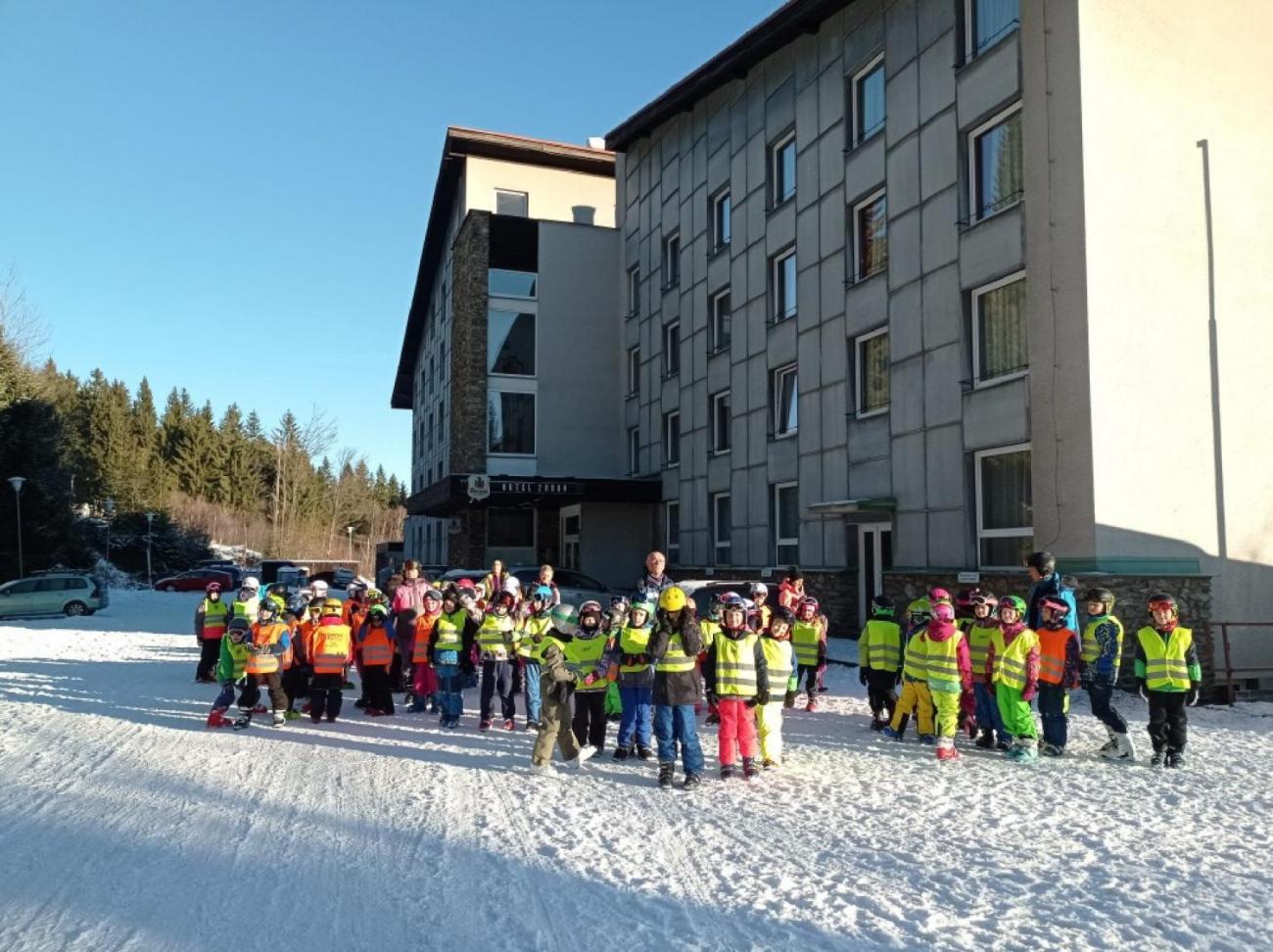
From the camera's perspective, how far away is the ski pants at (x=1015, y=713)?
8.59 m

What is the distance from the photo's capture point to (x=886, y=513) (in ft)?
57.3

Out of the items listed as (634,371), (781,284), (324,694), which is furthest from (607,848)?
(634,371)

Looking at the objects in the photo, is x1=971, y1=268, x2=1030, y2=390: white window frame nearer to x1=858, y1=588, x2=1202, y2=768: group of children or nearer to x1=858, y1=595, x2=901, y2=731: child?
x1=858, y1=595, x2=901, y2=731: child

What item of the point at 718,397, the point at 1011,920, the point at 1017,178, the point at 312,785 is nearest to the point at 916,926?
the point at 1011,920

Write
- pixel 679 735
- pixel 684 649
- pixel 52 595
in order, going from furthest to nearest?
pixel 52 595
pixel 684 649
pixel 679 735

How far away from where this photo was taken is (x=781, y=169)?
2258cm

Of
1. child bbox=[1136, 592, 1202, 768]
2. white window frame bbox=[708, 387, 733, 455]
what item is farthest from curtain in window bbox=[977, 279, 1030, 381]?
white window frame bbox=[708, 387, 733, 455]

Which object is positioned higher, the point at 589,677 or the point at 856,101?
the point at 856,101

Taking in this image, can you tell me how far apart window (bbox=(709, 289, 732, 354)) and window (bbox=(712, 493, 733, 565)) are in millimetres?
3734

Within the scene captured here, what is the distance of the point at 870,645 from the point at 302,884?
21.1 ft

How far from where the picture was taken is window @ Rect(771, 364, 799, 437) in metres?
21.7

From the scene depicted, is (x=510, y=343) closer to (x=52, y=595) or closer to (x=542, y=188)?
(x=542, y=188)

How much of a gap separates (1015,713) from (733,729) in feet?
8.47

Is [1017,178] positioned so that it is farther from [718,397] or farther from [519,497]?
[519,497]
